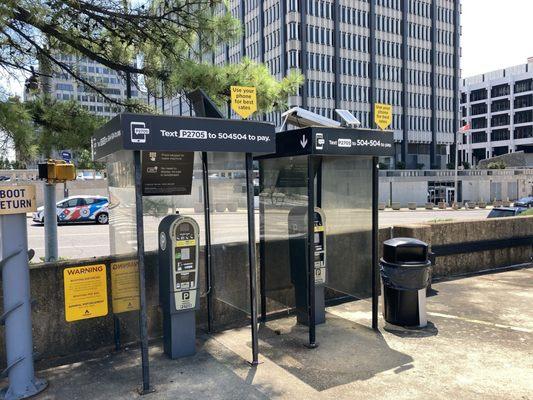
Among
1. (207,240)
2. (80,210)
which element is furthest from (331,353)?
(80,210)

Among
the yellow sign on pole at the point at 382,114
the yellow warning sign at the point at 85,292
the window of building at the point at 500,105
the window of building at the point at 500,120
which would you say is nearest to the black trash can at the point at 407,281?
the yellow sign on pole at the point at 382,114

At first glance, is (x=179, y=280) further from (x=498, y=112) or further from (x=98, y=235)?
(x=498, y=112)

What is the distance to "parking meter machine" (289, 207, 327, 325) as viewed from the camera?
19.6 ft

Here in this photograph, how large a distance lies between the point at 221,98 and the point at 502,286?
5799 mm

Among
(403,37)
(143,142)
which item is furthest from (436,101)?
(143,142)

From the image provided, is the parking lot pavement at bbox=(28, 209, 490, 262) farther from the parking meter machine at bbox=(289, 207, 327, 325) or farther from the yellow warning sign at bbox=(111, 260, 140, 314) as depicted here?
the parking meter machine at bbox=(289, 207, 327, 325)

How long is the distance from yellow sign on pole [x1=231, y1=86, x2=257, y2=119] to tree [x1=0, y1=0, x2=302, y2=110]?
3.13 feet

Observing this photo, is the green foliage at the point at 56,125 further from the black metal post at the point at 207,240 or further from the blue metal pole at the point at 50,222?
the black metal post at the point at 207,240

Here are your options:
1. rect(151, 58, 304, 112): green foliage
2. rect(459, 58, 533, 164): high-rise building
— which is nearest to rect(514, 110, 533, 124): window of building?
rect(459, 58, 533, 164): high-rise building

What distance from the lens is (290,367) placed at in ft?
16.0

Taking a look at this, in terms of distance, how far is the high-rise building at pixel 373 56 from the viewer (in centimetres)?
6241

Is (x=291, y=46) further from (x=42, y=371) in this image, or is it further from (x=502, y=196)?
(x=42, y=371)

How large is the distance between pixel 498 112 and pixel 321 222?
97.8m

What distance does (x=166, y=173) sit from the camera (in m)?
5.81
